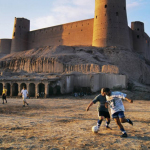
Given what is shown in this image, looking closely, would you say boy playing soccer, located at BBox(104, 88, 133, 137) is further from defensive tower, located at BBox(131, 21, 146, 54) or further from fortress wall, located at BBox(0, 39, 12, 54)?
fortress wall, located at BBox(0, 39, 12, 54)

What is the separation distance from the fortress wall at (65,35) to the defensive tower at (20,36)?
3.59 feet

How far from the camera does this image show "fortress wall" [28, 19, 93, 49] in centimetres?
3266

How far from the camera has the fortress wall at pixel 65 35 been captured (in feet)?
107

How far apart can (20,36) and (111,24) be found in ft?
71.1

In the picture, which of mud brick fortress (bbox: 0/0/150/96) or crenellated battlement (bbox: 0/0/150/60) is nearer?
mud brick fortress (bbox: 0/0/150/96)

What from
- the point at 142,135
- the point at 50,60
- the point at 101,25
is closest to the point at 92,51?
the point at 101,25

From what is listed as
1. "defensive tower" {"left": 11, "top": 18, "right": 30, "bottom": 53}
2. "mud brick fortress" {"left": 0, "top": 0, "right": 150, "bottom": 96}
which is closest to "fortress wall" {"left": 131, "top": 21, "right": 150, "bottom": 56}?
"mud brick fortress" {"left": 0, "top": 0, "right": 150, "bottom": 96}

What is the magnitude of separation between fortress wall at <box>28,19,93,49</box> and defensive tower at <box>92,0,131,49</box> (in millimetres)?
2946

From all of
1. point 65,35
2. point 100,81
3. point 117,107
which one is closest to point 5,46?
point 65,35

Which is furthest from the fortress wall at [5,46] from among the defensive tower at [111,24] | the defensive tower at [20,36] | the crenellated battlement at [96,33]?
the defensive tower at [111,24]

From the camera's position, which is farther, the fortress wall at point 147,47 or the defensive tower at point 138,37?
the fortress wall at point 147,47

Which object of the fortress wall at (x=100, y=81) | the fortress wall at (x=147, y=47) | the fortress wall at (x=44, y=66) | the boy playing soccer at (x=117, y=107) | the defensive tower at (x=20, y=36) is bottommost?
the boy playing soccer at (x=117, y=107)

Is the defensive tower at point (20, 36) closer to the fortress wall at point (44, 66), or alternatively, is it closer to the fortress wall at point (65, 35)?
the fortress wall at point (65, 35)

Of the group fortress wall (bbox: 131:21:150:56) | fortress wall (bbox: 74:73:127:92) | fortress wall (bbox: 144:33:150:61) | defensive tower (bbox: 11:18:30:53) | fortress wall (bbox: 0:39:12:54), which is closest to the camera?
fortress wall (bbox: 74:73:127:92)
